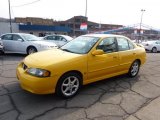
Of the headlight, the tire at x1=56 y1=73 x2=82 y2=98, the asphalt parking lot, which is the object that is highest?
the headlight

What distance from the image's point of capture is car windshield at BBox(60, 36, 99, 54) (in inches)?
192

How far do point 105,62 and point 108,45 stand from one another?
58 cm

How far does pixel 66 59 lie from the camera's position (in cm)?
429

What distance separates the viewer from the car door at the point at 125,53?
5704 mm

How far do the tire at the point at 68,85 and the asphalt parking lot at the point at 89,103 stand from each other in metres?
0.14

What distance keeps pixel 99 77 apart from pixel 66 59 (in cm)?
123

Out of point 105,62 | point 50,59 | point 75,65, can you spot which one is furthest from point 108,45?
point 50,59

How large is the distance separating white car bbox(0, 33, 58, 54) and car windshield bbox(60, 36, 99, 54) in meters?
5.16

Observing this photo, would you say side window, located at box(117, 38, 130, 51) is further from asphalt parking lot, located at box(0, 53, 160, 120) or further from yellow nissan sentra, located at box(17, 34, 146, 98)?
asphalt parking lot, located at box(0, 53, 160, 120)

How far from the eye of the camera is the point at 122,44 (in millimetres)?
5902

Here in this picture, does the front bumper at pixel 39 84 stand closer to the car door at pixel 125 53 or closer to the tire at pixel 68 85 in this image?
the tire at pixel 68 85

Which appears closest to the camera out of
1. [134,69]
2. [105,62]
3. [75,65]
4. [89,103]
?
[89,103]

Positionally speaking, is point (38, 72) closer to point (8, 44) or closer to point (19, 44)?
point (19, 44)

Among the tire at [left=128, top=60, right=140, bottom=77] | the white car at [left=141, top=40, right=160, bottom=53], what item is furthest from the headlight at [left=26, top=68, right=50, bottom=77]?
the white car at [left=141, top=40, right=160, bottom=53]
